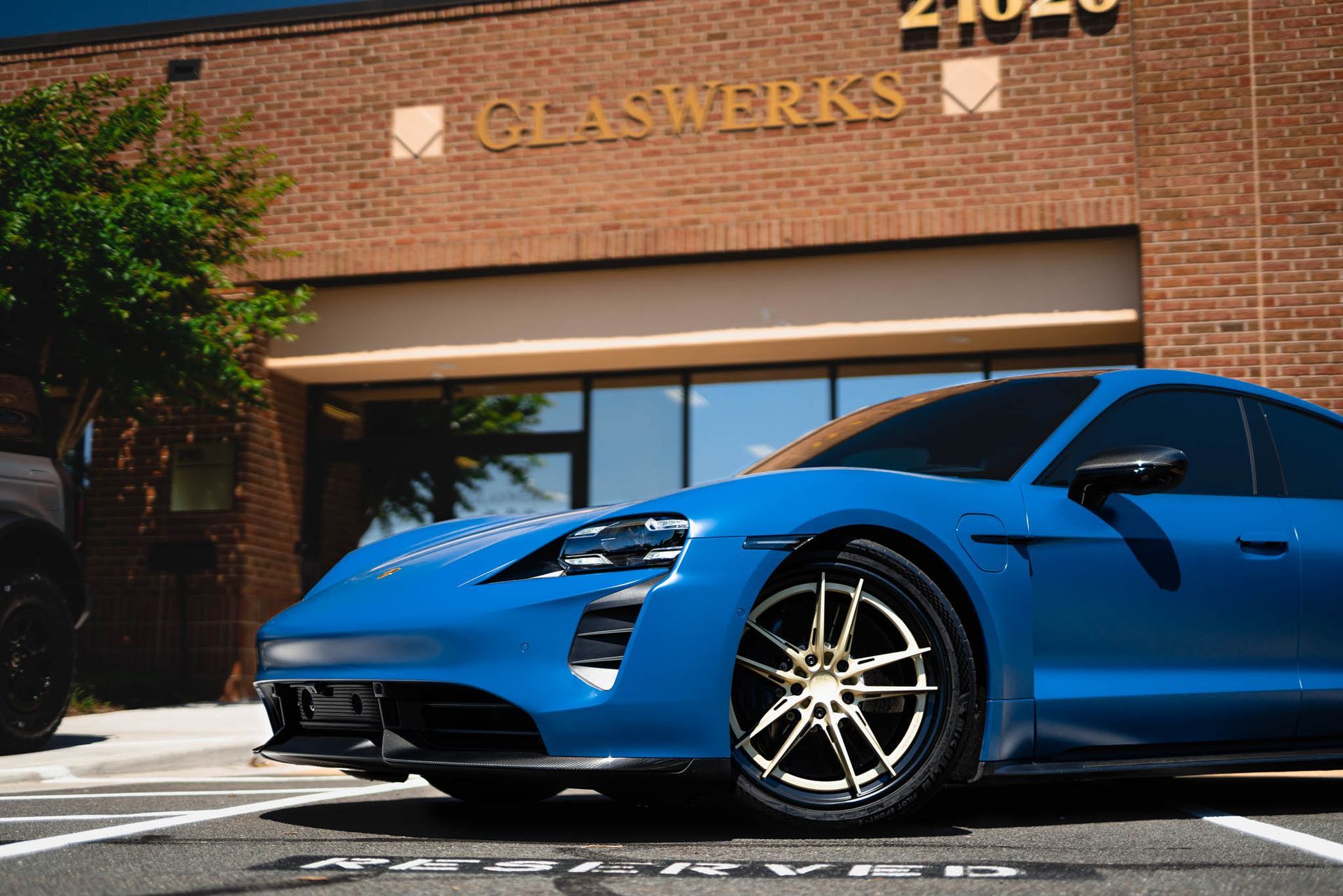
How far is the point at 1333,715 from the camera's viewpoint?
4660 millimetres

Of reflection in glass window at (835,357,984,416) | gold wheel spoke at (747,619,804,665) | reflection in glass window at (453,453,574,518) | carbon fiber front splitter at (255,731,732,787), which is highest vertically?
reflection in glass window at (835,357,984,416)

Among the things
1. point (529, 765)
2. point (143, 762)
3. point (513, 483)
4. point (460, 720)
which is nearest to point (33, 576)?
point (143, 762)

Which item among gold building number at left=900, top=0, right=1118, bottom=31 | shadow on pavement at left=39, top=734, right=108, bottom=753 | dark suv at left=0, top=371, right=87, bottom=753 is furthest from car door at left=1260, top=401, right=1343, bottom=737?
gold building number at left=900, top=0, right=1118, bottom=31

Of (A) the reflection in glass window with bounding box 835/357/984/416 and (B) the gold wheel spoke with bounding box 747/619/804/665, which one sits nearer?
(B) the gold wheel spoke with bounding box 747/619/804/665

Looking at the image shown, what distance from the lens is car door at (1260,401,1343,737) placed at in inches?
182

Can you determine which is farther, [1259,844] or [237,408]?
[237,408]

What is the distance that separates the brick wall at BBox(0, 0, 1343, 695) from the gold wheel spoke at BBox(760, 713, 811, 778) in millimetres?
9581

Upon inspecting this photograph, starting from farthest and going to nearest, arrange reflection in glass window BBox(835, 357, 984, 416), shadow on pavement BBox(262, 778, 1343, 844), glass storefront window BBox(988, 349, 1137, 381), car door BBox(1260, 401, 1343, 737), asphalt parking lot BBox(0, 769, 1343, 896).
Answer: reflection in glass window BBox(835, 357, 984, 416) → glass storefront window BBox(988, 349, 1137, 381) → car door BBox(1260, 401, 1343, 737) → shadow on pavement BBox(262, 778, 1343, 844) → asphalt parking lot BBox(0, 769, 1343, 896)

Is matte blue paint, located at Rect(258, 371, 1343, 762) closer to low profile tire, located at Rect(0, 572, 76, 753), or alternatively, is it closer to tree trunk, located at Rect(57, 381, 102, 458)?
low profile tire, located at Rect(0, 572, 76, 753)

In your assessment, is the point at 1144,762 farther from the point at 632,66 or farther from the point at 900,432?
the point at 632,66

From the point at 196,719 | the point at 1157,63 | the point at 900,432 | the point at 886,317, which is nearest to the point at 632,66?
the point at 886,317

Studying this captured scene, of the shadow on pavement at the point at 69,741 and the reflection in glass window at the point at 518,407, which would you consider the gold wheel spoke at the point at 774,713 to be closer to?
the shadow on pavement at the point at 69,741

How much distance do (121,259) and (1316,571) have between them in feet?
31.8

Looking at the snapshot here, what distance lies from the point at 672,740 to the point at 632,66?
1141 cm
